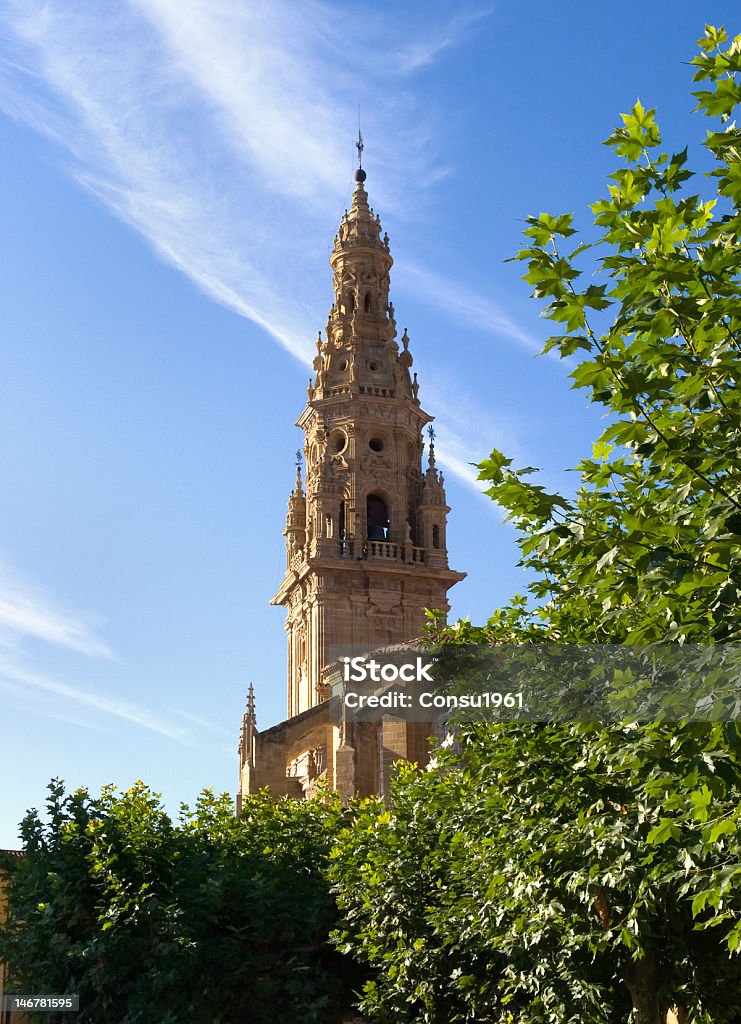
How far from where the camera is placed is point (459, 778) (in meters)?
18.7

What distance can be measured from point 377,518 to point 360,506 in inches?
77.0

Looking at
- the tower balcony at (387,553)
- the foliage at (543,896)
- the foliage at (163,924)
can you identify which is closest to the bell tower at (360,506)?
the tower balcony at (387,553)

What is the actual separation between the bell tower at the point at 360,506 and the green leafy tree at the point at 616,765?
31961 mm

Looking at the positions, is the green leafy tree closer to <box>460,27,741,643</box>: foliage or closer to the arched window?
<box>460,27,741,643</box>: foliage

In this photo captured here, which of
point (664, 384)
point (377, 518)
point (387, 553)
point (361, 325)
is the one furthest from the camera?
point (361, 325)

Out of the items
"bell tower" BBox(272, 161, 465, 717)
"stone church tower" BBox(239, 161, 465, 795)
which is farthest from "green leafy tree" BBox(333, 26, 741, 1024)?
"bell tower" BBox(272, 161, 465, 717)

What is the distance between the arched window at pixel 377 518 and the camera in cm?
5788

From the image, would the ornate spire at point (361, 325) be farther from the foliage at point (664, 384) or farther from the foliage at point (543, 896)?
the foliage at point (664, 384)

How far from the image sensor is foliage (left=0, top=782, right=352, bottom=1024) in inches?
773

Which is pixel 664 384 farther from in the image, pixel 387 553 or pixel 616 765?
pixel 387 553

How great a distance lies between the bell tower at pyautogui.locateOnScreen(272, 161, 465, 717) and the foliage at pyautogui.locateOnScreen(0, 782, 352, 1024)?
1149 inches

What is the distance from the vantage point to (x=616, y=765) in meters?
10.1

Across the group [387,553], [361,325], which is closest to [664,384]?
[387,553]

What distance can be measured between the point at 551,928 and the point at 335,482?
42.1m
